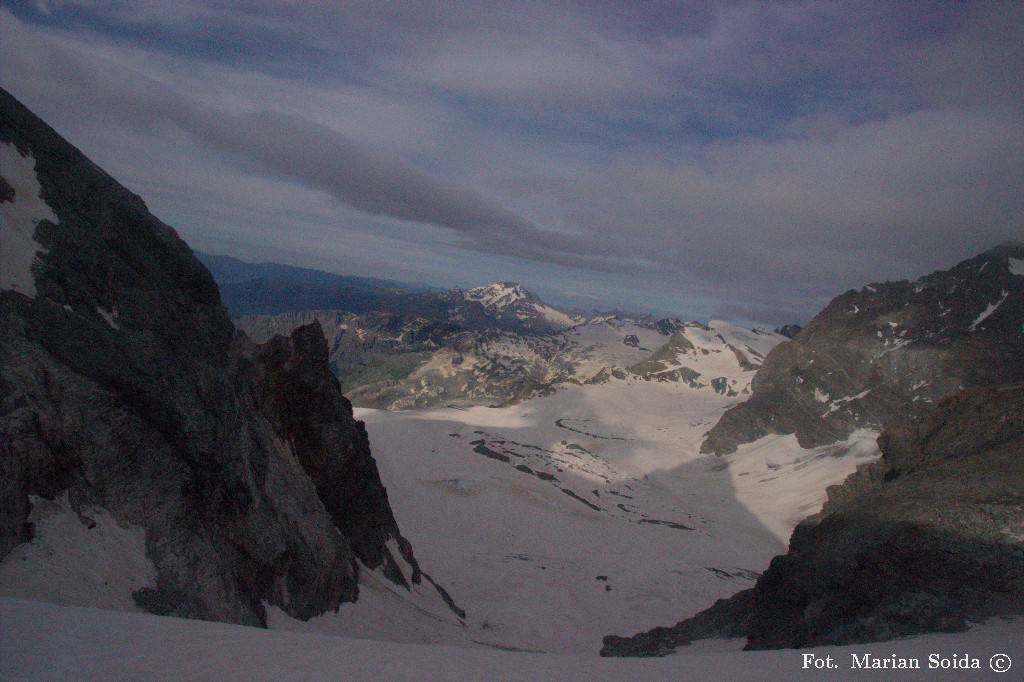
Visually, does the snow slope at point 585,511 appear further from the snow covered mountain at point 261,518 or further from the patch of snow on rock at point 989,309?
the patch of snow on rock at point 989,309

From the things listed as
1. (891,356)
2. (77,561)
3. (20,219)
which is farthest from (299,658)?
(891,356)

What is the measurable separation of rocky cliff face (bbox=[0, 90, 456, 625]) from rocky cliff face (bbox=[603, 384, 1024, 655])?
12.7 m

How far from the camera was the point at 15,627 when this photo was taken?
18.9ft

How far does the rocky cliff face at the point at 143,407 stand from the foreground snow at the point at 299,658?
2.41 metres

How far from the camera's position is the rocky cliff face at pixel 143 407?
9062 millimetres

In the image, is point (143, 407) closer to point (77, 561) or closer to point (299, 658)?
point (77, 561)

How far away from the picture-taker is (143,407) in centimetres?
1100

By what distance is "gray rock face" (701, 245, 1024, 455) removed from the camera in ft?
259

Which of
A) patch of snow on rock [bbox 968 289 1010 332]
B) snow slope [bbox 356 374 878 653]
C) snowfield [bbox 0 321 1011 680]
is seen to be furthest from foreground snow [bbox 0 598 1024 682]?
patch of snow on rock [bbox 968 289 1010 332]

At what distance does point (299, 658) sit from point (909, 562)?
13209 mm

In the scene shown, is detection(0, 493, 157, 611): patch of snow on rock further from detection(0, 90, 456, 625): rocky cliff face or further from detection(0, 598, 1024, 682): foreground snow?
detection(0, 598, 1024, 682): foreground snow

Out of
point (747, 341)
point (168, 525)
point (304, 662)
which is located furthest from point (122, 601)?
point (747, 341)

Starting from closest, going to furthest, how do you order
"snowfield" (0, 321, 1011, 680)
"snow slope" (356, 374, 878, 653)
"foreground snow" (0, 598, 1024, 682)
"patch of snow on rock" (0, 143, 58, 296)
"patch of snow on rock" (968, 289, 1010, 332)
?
"foreground snow" (0, 598, 1024, 682) < "snowfield" (0, 321, 1011, 680) < "patch of snow on rock" (0, 143, 58, 296) < "snow slope" (356, 374, 878, 653) < "patch of snow on rock" (968, 289, 1010, 332)

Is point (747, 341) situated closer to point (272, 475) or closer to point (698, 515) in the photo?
point (698, 515)
